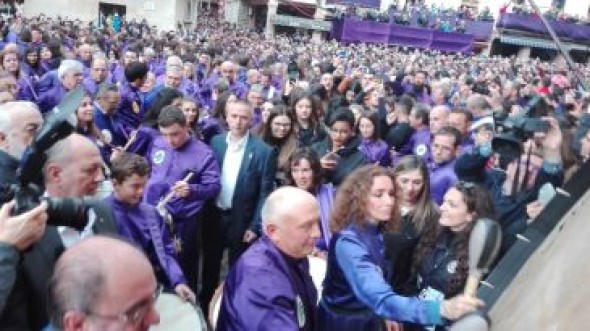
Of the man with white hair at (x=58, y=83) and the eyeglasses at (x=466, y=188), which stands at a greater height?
the eyeglasses at (x=466, y=188)

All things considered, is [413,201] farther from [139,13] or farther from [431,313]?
[139,13]

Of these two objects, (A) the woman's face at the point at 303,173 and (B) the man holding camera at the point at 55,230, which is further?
(A) the woman's face at the point at 303,173

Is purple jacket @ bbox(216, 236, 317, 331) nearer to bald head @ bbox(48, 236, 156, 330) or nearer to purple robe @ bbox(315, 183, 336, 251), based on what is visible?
bald head @ bbox(48, 236, 156, 330)

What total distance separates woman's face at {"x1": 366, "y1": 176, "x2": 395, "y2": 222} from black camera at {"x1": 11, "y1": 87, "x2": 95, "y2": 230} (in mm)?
1470

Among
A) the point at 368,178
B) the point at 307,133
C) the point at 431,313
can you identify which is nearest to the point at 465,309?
the point at 431,313

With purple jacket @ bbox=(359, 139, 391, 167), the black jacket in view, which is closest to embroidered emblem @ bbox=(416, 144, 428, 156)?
purple jacket @ bbox=(359, 139, 391, 167)

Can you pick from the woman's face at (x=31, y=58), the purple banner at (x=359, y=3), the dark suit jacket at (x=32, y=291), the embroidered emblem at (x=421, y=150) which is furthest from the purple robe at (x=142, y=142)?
the purple banner at (x=359, y=3)

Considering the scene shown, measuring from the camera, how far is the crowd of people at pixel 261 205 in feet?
6.62

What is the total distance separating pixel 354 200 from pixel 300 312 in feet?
2.62

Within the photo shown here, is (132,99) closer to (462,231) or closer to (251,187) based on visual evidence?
(251,187)

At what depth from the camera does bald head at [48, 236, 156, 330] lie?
1.59 metres

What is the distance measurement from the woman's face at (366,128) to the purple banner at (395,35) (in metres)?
29.4

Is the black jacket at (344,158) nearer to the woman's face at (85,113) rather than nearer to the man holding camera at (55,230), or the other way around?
the woman's face at (85,113)

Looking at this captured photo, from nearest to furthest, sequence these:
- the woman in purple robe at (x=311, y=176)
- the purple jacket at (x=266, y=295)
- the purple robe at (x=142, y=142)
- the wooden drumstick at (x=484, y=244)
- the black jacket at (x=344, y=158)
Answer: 1. the wooden drumstick at (x=484, y=244)
2. the purple jacket at (x=266, y=295)
3. the woman in purple robe at (x=311, y=176)
4. the black jacket at (x=344, y=158)
5. the purple robe at (x=142, y=142)
